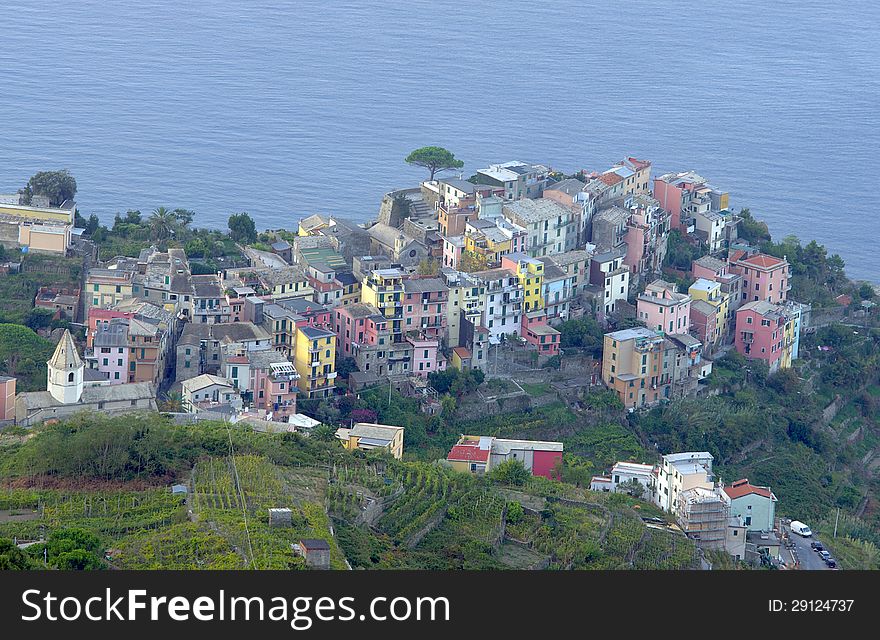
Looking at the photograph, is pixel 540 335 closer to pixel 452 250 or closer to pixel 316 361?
pixel 452 250

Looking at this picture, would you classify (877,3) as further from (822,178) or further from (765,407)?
(765,407)

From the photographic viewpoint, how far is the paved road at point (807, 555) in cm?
3002

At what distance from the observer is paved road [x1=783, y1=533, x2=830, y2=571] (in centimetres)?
3002

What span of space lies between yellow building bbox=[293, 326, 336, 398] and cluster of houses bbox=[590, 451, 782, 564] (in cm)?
550

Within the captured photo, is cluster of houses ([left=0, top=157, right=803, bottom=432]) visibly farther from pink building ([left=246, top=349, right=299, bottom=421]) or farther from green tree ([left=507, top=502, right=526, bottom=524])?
green tree ([left=507, top=502, right=526, bottom=524])

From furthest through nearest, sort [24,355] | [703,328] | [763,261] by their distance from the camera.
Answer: [763,261] → [703,328] → [24,355]

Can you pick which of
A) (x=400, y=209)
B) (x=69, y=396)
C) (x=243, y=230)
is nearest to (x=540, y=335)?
(x=400, y=209)

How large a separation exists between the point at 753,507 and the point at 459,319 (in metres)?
7.98

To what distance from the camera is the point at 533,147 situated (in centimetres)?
5694

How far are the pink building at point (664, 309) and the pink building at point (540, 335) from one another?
227cm

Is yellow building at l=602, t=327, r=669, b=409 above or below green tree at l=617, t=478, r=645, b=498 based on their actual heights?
above

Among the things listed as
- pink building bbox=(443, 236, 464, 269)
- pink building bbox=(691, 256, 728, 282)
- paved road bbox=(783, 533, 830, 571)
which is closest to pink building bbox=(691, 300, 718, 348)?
pink building bbox=(691, 256, 728, 282)

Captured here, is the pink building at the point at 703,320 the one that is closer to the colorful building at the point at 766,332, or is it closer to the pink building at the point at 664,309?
the pink building at the point at 664,309

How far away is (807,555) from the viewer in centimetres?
3075
